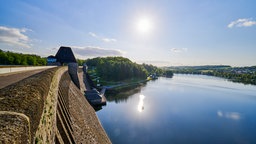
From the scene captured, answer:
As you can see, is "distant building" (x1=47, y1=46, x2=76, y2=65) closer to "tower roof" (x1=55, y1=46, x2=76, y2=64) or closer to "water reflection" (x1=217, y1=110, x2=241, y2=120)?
"tower roof" (x1=55, y1=46, x2=76, y2=64)

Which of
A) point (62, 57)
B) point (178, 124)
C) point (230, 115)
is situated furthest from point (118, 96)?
point (230, 115)

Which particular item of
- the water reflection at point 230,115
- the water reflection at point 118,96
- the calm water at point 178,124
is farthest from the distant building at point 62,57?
the water reflection at point 230,115

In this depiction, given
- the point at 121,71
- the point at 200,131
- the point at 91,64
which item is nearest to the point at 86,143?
the point at 200,131

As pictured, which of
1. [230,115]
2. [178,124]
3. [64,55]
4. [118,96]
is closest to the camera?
[178,124]

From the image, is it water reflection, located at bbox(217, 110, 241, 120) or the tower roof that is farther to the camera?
the tower roof

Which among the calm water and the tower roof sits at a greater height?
the tower roof

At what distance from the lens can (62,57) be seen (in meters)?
37.3

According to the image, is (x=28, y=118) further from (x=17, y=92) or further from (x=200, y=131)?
(x=200, y=131)

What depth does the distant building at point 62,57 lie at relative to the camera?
36844 millimetres

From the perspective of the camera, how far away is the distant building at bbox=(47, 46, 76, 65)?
3684 centimetres

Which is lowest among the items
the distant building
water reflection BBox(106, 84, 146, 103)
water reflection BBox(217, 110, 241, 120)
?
water reflection BBox(217, 110, 241, 120)

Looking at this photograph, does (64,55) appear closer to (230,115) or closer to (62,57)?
(62,57)

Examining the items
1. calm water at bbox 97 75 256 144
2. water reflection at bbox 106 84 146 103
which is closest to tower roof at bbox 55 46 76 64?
water reflection at bbox 106 84 146 103

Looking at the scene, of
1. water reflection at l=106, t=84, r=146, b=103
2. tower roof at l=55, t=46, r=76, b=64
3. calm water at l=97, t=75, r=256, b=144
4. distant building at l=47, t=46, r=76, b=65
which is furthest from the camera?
tower roof at l=55, t=46, r=76, b=64
